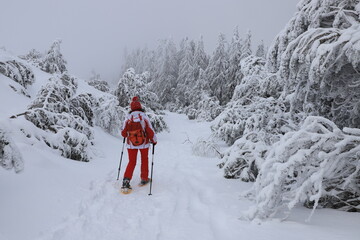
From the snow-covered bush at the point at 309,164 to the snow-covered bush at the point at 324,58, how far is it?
0.85 m

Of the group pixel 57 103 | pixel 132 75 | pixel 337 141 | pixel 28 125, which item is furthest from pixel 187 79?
pixel 337 141

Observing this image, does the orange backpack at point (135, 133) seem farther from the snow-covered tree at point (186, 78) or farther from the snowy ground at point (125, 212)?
the snow-covered tree at point (186, 78)

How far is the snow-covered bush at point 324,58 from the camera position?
3.54 m

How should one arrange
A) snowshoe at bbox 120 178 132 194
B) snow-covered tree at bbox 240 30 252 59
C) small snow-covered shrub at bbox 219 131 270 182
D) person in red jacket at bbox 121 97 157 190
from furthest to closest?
snow-covered tree at bbox 240 30 252 59 → person in red jacket at bbox 121 97 157 190 → small snow-covered shrub at bbox 219 131 270 182 → snowshoe at bbox 120 178 132 194

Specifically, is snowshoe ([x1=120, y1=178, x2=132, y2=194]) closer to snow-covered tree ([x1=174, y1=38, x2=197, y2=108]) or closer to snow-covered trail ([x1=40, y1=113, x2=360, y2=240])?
snow-covered trail ([x1=40, y1=113, x2=360, y2=240])

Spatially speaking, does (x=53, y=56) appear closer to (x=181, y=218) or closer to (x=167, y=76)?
→ (x=167, y=76)

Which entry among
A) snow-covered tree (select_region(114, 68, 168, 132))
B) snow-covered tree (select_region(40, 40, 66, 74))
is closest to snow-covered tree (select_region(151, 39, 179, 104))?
snow-covered tree (select_region(40, 40, 66, 74))

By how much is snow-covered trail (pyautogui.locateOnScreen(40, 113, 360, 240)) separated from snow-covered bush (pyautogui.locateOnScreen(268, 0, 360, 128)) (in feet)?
6.39

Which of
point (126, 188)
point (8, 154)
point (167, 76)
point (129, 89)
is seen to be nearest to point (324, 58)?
point (126, 188)

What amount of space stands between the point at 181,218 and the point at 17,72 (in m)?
11.7

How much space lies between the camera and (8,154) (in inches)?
141

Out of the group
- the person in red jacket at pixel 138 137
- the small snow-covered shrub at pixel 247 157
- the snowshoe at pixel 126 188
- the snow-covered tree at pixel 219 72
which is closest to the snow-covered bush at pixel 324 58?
the small snow-covered shrub at pixel 247 157

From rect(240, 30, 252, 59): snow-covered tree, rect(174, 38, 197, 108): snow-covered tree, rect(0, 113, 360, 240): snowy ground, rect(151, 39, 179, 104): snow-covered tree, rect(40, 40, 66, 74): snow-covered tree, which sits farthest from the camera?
rect(151, 39, 179, 104): snow-covered tree

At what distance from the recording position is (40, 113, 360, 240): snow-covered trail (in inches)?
132
